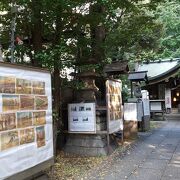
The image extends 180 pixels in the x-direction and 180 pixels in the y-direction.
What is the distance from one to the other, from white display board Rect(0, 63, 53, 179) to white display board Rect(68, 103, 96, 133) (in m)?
3.17

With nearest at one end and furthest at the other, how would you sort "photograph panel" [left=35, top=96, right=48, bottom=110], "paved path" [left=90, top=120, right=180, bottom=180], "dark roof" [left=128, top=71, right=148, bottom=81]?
"photograph panel" [left=35, top=96, right=48, bottom=110], "paved path" [left=90, top=120, right=180, bottom=180], "dark roof" [left=128, top=71, right=148, bottom=81]

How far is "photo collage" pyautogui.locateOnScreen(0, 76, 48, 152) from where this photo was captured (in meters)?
4.79

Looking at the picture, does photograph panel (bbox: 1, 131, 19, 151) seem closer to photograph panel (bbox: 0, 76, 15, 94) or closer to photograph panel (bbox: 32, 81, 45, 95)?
photograph panel (bbox: 0, 76, 15, 94)

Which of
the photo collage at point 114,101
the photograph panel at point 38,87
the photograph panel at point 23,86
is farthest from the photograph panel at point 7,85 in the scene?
the photo collage at point 114,101

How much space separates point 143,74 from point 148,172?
9757 mm

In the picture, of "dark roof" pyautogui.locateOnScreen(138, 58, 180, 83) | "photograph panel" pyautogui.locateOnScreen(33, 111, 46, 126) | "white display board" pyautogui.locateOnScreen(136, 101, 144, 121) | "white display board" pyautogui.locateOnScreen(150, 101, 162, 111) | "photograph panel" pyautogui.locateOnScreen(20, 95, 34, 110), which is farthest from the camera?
"dark roof" pyautogui.locateOnScreen(138, 58, 180, 83)

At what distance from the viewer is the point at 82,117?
942 centimetres

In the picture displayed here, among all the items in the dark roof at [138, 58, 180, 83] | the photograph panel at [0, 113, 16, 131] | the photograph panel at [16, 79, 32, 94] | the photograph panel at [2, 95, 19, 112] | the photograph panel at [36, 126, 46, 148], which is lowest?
the photograph panel at [36, 126, 46, 148]

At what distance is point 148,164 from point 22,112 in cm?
426

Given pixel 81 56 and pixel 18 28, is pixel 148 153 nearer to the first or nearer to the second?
pixel 81 56

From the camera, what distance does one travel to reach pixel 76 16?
8.80m

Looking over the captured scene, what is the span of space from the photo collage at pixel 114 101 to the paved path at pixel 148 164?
4.19 feet

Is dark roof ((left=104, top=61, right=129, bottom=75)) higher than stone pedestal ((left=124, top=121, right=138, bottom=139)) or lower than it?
higher

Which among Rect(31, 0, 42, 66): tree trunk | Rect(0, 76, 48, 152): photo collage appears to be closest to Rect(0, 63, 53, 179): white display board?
Rect(0, 76, 48, 152): photo collage
